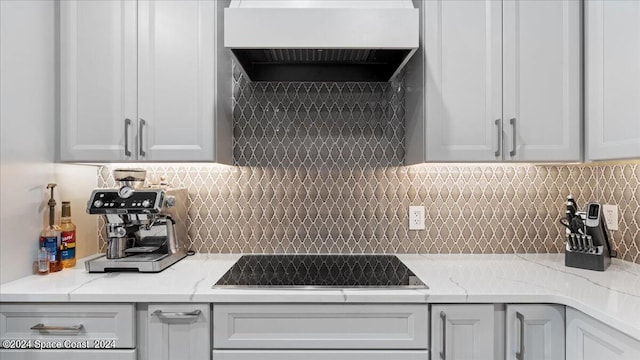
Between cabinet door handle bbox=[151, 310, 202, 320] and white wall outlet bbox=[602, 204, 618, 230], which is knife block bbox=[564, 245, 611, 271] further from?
cabinet door handle bbox=[151, 310, 202, 320]

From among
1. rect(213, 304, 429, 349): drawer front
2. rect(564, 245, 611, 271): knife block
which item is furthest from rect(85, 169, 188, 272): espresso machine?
rect(564, 245, 611, 271): knife block

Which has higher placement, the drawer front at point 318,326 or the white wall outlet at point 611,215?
the white wall outlet at point 611,215

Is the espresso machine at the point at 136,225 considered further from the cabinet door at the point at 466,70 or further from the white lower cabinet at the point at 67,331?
the cabinet door at the point at 466,70

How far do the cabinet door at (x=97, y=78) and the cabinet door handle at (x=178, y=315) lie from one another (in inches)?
26.1

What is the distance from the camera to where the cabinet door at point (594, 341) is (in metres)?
1.09

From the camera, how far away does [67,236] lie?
67.2 inches

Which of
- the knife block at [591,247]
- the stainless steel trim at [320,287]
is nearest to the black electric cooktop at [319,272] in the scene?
the stainless steel trim at [320,287]

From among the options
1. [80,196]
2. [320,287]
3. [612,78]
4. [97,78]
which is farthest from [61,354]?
[612,78]

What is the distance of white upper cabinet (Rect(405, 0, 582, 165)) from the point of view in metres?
1.66

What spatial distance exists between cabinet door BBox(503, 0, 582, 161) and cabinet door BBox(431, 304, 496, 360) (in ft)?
2.21

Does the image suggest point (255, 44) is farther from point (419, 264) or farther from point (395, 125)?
point (419, 264)

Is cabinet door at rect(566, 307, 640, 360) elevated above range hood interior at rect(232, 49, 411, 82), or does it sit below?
below

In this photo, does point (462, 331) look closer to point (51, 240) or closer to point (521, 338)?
point (521, 338)

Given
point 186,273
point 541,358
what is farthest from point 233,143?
point 541,358
